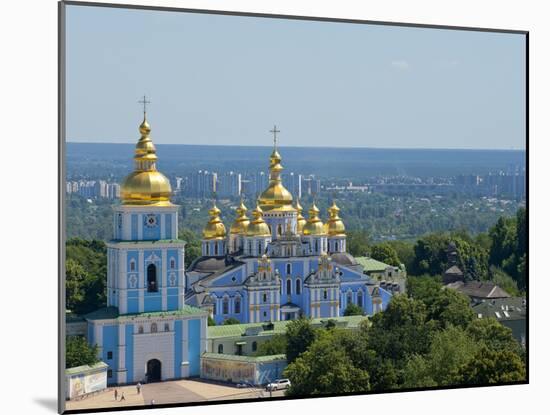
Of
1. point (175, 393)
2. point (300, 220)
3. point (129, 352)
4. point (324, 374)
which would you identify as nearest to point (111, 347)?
point (129, 352)

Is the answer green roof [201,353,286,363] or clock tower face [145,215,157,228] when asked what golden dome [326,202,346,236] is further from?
clock tower face [145,215,157,228]

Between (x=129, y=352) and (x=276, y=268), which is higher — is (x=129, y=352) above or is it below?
below

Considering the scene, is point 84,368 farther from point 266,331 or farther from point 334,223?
point 334,223

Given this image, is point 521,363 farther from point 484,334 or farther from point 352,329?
point 352,329

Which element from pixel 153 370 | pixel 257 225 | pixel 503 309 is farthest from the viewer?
pixel 257 225

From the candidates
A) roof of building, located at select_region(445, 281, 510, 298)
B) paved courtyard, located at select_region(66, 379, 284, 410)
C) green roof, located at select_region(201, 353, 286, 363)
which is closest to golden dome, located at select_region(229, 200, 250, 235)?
green roof, located at select_region(201, 353, 286, 363)

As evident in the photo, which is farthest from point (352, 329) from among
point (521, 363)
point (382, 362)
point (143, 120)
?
point (143, 120)

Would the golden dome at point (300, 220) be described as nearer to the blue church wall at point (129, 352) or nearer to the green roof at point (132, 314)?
the green roof at point (132, 314)

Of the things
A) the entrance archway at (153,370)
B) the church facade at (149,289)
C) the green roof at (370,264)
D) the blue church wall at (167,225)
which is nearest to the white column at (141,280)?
the church facade at (149,289)
